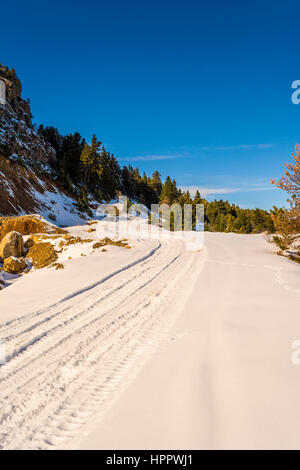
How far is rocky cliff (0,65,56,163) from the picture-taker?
36.2 m

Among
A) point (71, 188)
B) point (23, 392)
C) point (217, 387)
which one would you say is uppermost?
point (71, 188)

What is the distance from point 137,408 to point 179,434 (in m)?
0.62

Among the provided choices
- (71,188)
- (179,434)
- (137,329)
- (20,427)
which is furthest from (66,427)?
(71,188)

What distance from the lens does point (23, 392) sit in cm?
327

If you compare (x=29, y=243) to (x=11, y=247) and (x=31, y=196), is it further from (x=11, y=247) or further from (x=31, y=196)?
(x=31, y=196)

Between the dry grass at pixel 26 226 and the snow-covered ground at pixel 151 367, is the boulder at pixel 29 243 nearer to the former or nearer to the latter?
the dry grass at pixel 26 226

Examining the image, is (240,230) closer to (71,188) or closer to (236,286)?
(71,188)

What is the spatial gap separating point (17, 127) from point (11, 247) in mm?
36996

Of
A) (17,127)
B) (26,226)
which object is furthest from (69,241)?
(17,127)

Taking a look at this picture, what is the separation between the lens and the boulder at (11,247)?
12.8 metres

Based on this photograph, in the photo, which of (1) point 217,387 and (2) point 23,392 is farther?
(2) point 23,392

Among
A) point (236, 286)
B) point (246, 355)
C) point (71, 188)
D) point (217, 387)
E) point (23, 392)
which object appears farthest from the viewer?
point (71, 188)

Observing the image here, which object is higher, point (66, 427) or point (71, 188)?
point (71, 188)

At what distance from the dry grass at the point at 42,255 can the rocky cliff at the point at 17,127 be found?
970 inches
